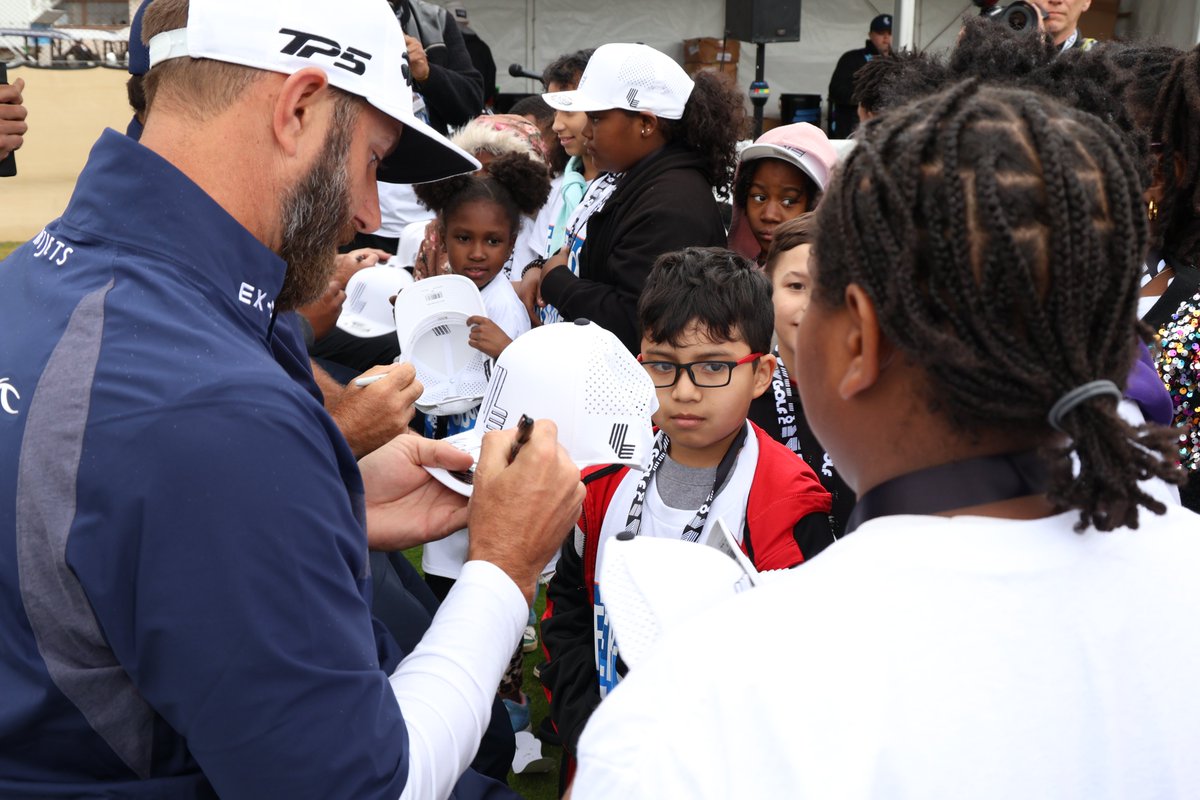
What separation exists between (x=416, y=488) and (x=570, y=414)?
346 millimetres

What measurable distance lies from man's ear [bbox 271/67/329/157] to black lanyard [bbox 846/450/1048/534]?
3.49ft

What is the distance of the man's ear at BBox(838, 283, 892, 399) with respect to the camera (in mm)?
1016

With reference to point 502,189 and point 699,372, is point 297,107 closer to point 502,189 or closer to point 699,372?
point 699,372

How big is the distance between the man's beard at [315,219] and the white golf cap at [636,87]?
7.97ft

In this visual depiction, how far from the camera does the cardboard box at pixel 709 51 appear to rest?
41.1ft

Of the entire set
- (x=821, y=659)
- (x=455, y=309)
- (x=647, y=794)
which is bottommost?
(x=455, y=309)

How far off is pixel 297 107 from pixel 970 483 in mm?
1141

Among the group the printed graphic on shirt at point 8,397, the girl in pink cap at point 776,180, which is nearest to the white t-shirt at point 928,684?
the printed graphic on shirt at point 8,397

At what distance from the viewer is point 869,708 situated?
0.90m

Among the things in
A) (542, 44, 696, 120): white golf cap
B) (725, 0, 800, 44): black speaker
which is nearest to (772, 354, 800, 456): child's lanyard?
(542, 44, 696, 120): white golf cap

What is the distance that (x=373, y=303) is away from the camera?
4129 millimetres

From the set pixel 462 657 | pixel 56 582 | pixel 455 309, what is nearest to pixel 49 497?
pixel 56 582

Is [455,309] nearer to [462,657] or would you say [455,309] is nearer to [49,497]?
[462,657]

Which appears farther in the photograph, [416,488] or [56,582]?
[416,488]
